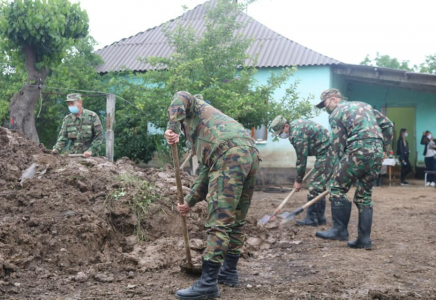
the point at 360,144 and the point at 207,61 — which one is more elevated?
the point at 207,61

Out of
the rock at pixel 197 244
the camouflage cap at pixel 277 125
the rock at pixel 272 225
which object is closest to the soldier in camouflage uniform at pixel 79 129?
the camouflage cap at pixel 277 125

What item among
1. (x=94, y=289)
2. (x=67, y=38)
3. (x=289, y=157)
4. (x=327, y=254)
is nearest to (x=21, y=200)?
(x=94, y=289)

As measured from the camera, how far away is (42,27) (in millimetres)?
8234

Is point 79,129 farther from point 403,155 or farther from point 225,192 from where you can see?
point 403,155

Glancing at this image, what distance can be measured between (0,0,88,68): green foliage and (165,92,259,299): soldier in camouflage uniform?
5.55m

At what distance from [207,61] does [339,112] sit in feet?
19.7

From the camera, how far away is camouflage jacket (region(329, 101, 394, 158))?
5231 millimetres

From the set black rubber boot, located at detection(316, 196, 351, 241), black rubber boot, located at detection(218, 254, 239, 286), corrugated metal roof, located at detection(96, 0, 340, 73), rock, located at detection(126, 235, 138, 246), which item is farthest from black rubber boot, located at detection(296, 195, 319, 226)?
corrugated metal roof, located at detection(96, 0, 340, 73)

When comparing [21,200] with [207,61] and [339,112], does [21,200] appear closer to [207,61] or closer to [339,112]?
[339,112]

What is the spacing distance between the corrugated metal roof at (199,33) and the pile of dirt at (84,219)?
7.91 meters

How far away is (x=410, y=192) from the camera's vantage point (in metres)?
11.9

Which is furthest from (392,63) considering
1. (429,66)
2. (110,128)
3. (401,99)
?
(110,128)

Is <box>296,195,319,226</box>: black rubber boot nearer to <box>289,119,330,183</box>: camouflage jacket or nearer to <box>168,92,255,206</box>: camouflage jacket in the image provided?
<box>289,119,330,183</box>: camouflage jacket

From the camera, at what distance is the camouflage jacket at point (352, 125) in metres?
5.23
